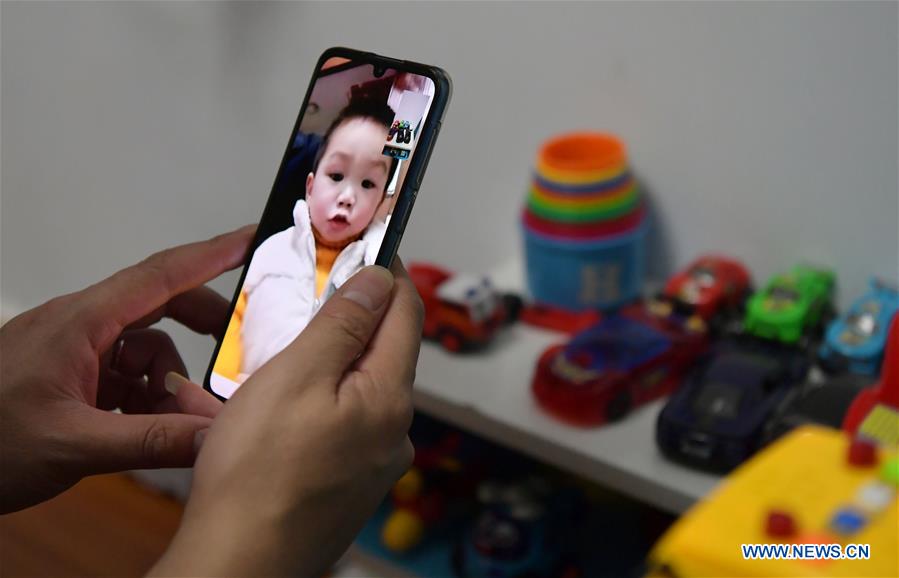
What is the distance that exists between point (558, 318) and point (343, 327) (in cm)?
43

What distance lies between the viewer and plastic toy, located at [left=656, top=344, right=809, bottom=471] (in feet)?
1.91

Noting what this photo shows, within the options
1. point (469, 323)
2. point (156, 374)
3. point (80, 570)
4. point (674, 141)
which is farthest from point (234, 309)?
point (674, 141)

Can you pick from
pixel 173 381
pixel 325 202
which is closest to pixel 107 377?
pixel 173 381

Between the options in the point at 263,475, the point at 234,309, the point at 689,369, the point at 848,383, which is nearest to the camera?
the point at 263,475

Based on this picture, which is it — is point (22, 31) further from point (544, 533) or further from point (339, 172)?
point (544, 533)

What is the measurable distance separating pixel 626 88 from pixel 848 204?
0.61 ft

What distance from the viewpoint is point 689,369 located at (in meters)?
0.69

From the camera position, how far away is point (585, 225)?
73 cm

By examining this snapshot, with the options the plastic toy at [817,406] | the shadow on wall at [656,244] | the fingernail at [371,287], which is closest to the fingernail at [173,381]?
the fingernail at [371,287]

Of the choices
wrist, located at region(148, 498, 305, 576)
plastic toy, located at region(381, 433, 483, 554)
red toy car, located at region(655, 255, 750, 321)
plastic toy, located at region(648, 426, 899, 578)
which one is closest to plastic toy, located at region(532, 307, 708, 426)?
red toy car, located at region(655, 255, 750, 321)

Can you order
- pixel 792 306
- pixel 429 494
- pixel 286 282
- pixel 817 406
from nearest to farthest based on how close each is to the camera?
pixel 286 282 < pixel 817 406 < pixel 792 306 < pixel 429 494

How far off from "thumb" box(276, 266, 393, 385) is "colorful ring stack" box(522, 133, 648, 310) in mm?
366

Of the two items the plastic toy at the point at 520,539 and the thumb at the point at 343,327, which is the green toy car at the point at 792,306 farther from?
the thumb at the point at 343,327

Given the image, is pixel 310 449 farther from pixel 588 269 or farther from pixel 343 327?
pixel 588 269
